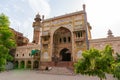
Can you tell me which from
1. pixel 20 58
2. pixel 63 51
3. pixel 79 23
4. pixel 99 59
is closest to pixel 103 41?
pixel 79 23

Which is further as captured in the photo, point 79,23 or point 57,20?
point 57,20

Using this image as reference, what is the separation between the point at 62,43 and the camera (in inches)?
1131

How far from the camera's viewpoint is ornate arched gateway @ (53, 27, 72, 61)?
2820cm

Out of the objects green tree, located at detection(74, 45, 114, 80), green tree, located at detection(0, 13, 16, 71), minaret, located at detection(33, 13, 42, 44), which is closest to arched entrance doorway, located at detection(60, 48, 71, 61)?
minaret, located at detection(33, 13, 42, 44)

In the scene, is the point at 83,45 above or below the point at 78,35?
below

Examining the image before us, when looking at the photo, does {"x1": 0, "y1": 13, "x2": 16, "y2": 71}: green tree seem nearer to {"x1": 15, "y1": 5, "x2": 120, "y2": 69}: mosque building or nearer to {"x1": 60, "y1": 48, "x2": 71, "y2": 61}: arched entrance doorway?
{"x1": 15, "y1": 5, "x2": 120, "y2": 69}: mosque building

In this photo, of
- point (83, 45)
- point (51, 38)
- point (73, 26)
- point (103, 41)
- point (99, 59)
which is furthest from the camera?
point (51, 38)

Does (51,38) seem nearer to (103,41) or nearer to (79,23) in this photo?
(79,23)

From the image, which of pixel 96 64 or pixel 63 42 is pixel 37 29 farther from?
pixel 96 64

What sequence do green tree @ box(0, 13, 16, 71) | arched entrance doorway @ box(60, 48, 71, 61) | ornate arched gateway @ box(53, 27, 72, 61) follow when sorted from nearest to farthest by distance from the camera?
green tree @ box(0, 13, 16, 71), ornate arched gateway @ box(53, 27, 72, 61), arched entrance doorway @ box(60, 48, 71, 61)

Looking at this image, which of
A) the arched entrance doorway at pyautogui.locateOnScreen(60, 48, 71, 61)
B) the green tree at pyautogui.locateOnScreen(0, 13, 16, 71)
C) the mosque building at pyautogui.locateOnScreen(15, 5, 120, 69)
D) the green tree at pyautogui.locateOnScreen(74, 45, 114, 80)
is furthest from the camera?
the arched entrance doorway at pyautogui.locateOnScreen(60, 48, 71, 61)

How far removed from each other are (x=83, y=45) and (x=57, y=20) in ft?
30.6

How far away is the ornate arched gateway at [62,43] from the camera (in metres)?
28.2

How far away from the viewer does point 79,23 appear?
25547 millimetres
